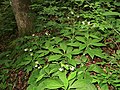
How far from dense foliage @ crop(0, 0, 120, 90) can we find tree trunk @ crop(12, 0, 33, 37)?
0.20 metres

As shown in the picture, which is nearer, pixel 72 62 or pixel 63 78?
pixel 63 78

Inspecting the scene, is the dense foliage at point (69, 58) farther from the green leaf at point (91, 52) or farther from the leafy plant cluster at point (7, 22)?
the leafy plant cluster at point (7, 22)

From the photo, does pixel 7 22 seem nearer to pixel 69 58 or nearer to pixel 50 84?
pixel 69 58

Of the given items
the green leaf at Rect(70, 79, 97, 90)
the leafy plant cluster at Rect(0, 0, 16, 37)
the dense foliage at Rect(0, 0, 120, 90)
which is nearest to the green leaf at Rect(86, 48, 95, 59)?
the dense foliage at Rect(0, 0, 120, 90)

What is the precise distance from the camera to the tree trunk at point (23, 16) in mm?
3959

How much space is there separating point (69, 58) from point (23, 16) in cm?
172

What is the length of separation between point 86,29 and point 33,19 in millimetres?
1413

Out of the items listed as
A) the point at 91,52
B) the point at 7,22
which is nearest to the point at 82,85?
the point at 91,52

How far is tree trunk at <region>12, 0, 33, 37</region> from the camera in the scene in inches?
156

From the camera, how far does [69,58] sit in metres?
2.80

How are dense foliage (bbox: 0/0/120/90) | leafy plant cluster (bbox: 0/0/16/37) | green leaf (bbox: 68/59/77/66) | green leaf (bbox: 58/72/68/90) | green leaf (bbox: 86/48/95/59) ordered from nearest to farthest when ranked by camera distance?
green leaf (bbox: 58/72/68/90), dense foliage (bbox: 0/0/120/90), green leaf (bbox: 68/59/77/66), green leaf (bbox: 86/48/95/59), leafy plant cluster (bbox: 0/0/16/37)

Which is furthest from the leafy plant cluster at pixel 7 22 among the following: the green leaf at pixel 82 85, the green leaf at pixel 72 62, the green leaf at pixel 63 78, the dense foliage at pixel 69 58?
the green leaf at pixel 82 85

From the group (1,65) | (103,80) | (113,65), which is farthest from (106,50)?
(1,65)

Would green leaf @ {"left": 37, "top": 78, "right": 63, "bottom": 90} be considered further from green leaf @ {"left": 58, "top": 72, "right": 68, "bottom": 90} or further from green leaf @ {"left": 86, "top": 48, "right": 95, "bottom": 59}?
green leaf @ {"left": 86, "top": 48, "right": 95, "bottom": 59}
